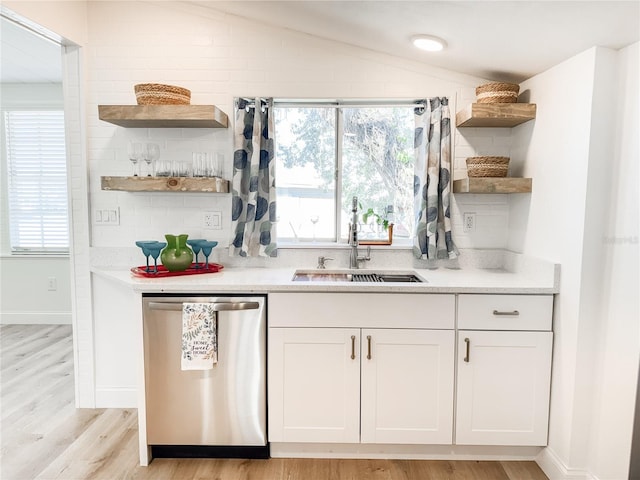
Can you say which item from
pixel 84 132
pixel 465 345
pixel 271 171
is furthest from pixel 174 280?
pixel 465 345

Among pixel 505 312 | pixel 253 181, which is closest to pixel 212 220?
pixel 253 181

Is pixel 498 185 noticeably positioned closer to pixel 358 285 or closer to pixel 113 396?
pixel 358 285

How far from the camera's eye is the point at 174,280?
2.24 meters

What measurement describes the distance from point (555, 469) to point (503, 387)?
443 mm

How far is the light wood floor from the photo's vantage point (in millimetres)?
2100

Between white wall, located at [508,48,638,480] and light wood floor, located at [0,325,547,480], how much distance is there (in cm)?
35

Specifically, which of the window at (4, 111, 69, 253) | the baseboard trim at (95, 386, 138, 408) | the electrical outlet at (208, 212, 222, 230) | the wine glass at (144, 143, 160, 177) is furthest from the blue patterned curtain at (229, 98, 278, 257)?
the window at (4, 111, 69, 253)

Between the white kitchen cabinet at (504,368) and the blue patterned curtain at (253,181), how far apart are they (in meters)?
1.27

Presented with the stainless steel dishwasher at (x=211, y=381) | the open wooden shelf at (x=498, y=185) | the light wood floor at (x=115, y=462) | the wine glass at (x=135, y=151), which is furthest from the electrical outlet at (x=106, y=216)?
the open wooden shelf at (x=498, y=185)

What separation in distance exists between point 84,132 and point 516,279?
8.86 feet

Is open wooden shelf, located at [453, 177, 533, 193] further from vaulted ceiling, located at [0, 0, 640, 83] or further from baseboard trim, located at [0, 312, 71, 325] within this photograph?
baseboard trim, located at [0, 312, 71, 325]

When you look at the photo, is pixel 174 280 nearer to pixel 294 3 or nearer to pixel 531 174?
pixel 294 3

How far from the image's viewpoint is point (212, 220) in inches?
108

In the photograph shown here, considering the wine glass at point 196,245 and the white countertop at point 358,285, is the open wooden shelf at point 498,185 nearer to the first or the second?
the white countertop at point 358,285
